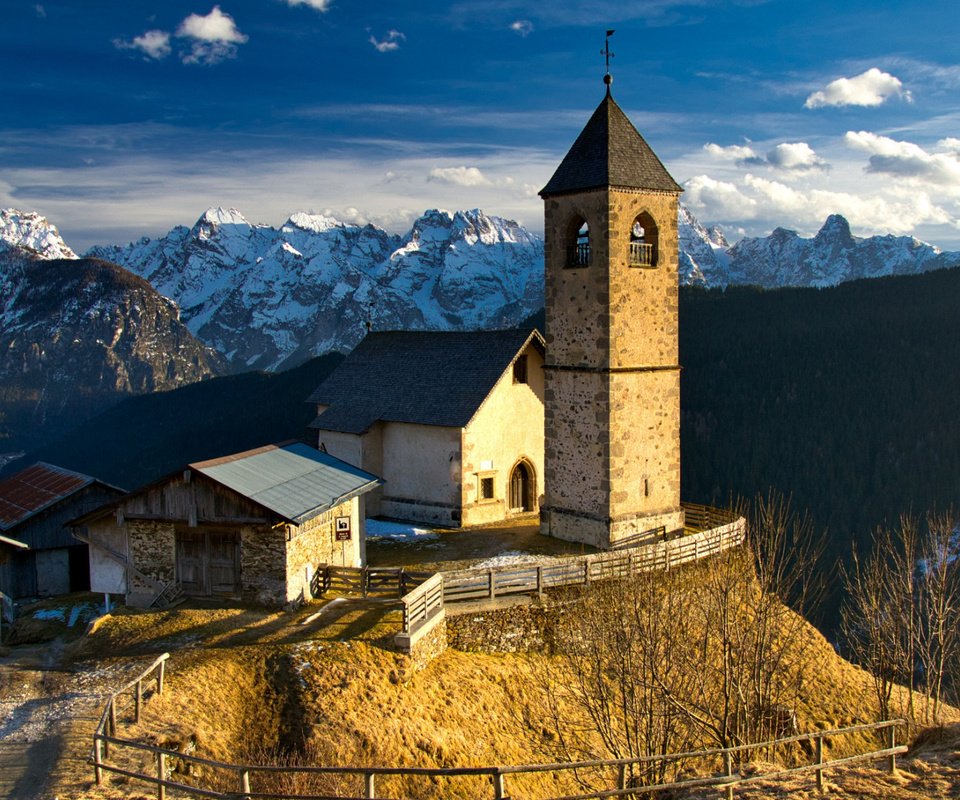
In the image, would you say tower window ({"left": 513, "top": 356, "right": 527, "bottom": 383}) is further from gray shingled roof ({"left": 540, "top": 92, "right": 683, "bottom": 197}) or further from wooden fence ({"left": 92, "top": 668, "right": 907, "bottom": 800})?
wooden fence ({"left": 92, "top": 668, "right": 907, "bottom": 800})

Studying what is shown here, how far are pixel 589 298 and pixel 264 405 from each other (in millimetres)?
124712

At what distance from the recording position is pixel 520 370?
36.8 metres

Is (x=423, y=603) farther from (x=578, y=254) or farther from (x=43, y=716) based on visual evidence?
(x=578, y=254)

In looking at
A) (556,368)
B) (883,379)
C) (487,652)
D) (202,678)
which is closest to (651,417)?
(556,368)

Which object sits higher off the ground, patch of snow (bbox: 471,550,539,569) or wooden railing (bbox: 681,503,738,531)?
wooden railing (bbox: 681,503,738,531)

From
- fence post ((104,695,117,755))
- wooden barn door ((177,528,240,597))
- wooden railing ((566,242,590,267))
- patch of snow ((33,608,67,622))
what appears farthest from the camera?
wooden railing ((566,242,590,267))

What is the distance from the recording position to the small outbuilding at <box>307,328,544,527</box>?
35.1 metres

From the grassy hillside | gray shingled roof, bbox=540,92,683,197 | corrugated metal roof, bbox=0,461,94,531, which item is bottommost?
the grassy hillside

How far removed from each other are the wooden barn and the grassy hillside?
242 feet

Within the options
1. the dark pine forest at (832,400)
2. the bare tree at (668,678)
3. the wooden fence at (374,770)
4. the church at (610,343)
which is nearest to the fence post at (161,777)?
the wooden fence at (374,770)

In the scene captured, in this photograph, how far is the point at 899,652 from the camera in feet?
70.8

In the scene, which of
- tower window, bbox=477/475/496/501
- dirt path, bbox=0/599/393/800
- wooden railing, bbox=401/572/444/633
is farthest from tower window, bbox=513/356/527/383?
dirt path, bbox=0/599/393/800

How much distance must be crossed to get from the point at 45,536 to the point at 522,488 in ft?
60.3

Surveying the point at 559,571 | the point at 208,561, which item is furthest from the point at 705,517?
the point at 208,561
